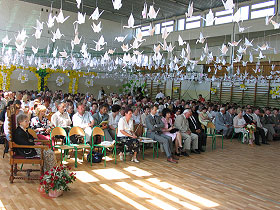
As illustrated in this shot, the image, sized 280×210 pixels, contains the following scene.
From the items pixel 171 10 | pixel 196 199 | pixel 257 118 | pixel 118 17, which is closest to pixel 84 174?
pixel 196 199

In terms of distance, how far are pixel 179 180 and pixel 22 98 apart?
24.3 feet

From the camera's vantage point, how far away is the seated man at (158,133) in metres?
6.95

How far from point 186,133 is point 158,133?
2.96ft

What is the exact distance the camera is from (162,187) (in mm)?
4902

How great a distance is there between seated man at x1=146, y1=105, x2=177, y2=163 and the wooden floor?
0.93 ft

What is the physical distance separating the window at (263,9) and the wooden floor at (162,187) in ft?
40.1

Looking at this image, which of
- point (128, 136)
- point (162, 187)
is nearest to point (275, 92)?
point (128, 136)

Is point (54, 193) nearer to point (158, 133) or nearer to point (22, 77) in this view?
point (158, 133)

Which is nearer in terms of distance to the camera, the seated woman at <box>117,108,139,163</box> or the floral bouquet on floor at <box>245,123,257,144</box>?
the seated woman at <box>117,108,139,163</box>

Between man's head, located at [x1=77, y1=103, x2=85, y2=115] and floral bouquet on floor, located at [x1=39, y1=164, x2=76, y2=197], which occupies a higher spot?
man's head, located at [x1=77, y1=103, x2=85, y2=115]

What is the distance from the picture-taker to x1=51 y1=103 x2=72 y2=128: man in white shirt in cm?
667

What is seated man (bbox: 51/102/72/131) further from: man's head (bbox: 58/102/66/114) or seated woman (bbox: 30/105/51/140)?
seated woman (bbox: 30/105/51/140)

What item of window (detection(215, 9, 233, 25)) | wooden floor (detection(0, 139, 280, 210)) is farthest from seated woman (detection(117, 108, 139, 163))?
window (detection(215, 9, 233, 25))

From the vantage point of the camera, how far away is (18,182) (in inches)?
182
